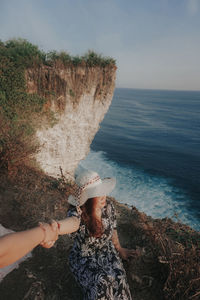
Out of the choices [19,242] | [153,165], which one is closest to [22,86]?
[19,242]

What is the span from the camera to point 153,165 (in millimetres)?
24125

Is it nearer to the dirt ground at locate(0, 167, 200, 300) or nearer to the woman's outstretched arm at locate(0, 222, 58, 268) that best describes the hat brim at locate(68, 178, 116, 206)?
the woman's outstretched arm at locate(0, 222, 58, 268)

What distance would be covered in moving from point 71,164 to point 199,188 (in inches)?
546

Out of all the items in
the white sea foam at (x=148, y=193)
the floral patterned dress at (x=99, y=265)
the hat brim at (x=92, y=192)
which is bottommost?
the white sea foam at (x=148, y=193)

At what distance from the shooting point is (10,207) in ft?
15.8

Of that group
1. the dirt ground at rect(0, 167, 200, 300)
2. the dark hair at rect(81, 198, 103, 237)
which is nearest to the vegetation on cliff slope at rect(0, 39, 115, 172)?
the dirt ground at rect(0, 167, 200, 300)

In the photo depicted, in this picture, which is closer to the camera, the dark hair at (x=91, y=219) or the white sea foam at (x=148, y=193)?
the dark hair at (x=91, y=219)

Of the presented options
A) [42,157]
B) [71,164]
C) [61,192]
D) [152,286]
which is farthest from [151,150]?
[152,286]

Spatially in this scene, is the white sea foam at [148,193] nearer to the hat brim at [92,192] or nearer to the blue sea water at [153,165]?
the blue sea water at [153,165]

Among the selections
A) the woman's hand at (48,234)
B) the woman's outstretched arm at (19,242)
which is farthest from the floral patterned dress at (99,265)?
the woman's outstretched arm at (19,242)

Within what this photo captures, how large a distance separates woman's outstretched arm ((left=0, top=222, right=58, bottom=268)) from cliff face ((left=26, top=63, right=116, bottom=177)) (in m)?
9.49

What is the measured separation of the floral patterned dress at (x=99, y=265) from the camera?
87.7 inches

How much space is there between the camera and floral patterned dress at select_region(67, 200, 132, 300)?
2.23 metres

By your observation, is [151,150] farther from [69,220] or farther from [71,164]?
[69,220]
